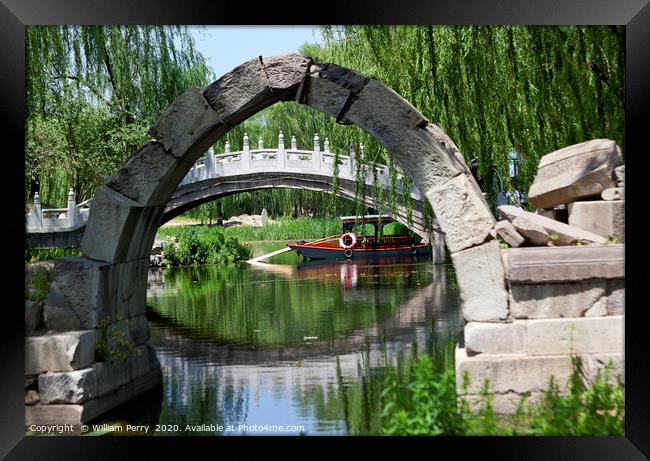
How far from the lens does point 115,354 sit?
6945mm

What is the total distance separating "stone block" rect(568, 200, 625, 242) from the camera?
6277 millimetres

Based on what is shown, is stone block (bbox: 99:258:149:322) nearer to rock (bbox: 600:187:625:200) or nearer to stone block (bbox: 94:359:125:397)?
stone block (bbox: 94:359:125:397)

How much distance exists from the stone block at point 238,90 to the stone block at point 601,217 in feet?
8.06

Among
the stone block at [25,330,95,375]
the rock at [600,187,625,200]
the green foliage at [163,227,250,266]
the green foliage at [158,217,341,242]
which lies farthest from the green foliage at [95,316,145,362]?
the green foliage at [158,217,341,242]

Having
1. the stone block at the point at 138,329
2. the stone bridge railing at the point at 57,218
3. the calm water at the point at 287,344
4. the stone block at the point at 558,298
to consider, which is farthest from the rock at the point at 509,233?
the stone bridge railing at the point at 57,218

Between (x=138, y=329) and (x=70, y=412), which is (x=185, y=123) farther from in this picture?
(x=70, y=412)

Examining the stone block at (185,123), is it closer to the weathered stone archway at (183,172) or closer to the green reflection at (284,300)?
the weathered stone archway at (183,172)

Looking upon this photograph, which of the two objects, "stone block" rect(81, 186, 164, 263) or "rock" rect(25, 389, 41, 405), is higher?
"stone block" rect(81, 186, 164, 263)

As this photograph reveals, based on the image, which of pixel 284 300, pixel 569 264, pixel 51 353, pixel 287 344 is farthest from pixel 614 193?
pixel 284 300

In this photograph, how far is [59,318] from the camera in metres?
6.56

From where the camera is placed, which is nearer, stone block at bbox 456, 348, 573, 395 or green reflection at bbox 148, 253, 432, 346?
stone block at bbox 456, 348, 573, 395

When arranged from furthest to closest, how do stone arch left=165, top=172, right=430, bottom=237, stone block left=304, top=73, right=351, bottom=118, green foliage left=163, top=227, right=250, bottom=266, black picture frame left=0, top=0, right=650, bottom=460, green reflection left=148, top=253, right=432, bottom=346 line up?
green foliage left=163, top=227, right=250, bottom=266, stone arch left=165, top=172, right=430, bottom=237, green reflection left=148, top=253, right=432, bottom=346, stone block left=304, top=73, right=351, bottom=118, black picture frame left=0, top=0, right=650, bottom=460

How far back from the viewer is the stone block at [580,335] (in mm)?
5895

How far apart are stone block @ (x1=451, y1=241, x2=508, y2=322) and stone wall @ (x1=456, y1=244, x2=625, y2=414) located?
1.9 inches
